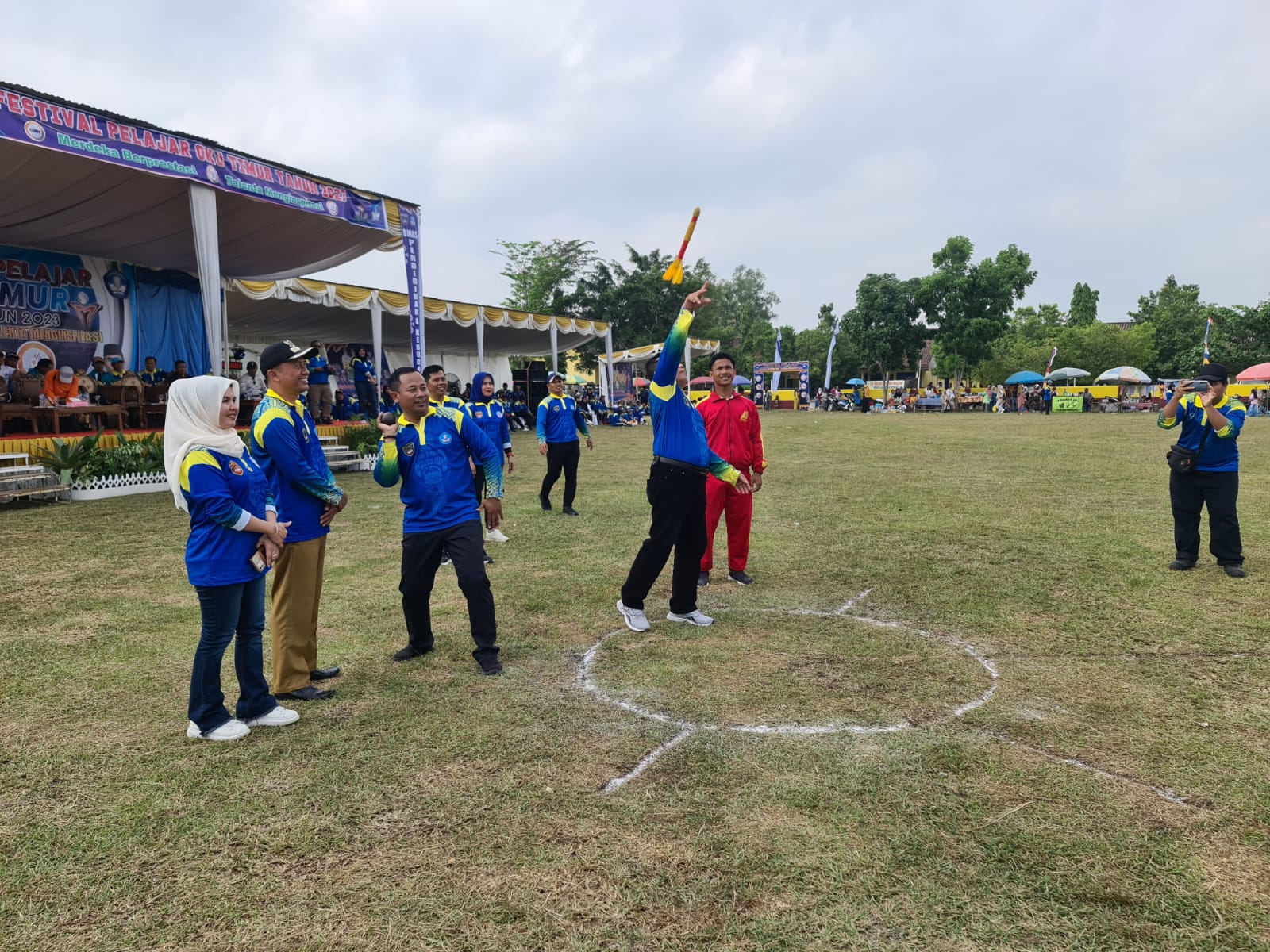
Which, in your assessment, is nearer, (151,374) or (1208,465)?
(1208,465)

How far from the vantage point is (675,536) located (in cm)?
530

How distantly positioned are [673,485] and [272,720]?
8.97 ft

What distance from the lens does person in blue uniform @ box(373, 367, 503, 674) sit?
4.53 m

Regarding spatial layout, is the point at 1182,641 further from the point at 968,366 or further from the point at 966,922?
the point at 968,366

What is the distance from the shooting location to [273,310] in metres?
23.8

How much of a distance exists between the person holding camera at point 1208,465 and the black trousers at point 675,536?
448cm

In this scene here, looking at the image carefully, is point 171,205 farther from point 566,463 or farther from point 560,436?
point 566,463

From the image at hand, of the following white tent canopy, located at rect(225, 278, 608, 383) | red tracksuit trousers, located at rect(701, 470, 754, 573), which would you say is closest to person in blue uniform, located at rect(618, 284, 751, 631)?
red tracksuit trousers, located at rect(701, 470, 754, 573)

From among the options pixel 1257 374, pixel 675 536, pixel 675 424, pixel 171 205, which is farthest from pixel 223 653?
pixel 1257 374

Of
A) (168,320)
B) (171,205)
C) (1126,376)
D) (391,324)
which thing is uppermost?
(171,205)

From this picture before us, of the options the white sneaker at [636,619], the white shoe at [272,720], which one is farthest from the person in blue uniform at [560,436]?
the white shoe at [272,720]

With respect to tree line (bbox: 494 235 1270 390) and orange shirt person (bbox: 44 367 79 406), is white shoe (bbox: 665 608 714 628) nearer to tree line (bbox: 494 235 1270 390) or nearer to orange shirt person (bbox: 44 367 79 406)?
orange shirt person (bbox: 44 367 79 406)

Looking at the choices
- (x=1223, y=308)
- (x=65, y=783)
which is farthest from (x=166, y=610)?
(x=1223, y=308)

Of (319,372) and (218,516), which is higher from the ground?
(319,372)
